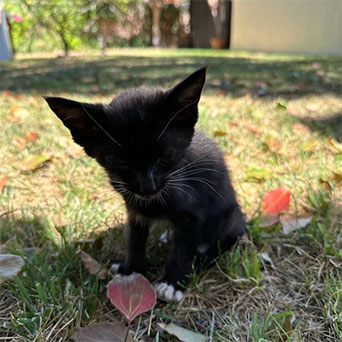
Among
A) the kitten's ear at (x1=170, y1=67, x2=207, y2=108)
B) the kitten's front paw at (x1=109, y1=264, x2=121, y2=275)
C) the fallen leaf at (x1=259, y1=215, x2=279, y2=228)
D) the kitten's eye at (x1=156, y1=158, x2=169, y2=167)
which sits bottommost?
the kitten's front paw at (x1=109, y1=264, x2=121, y2=275)

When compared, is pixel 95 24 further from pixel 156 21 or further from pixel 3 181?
pixel 3 181

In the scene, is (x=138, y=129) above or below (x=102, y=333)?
above

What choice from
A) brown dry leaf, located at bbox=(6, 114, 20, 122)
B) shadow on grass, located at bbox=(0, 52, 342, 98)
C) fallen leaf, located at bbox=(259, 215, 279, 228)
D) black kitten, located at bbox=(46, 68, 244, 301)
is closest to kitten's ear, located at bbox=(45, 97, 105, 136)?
black kitten, located at bbox=(46, 68, 244, 301)

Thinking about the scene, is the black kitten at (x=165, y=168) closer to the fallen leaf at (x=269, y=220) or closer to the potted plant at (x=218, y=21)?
the fallen leaf at (x=269, y=220)

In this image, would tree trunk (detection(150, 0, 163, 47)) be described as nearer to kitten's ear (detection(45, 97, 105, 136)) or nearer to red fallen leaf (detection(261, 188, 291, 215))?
red fallen leaf (detection(261, 188, 291, 215))

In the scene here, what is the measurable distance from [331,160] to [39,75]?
18.0 ft

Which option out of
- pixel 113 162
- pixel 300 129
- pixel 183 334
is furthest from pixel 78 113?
pixel 300 129

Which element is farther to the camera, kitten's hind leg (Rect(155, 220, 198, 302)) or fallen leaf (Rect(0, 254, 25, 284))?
kitten's hind leg (Rect(155, 220, 198, 302))

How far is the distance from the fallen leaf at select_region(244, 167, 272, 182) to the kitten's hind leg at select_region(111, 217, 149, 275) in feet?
2.78

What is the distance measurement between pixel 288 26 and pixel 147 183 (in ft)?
38.0

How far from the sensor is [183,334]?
3.96 feet

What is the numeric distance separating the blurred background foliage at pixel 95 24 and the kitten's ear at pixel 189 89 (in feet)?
38.0

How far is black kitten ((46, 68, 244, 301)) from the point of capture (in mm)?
1308

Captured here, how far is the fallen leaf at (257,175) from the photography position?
2230mm
